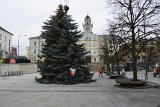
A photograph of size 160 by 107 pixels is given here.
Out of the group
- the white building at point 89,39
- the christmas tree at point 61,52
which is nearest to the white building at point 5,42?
the christmas tree at point 61,52

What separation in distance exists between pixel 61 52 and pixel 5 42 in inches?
2133

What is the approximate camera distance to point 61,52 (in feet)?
91.7

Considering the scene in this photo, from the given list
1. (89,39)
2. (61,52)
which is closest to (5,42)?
(61,52)

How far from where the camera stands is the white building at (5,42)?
74.1 meters

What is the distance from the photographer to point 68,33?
28406 millimetres

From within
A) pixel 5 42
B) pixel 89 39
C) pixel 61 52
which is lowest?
pixel 61 52

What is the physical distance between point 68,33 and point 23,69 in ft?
129

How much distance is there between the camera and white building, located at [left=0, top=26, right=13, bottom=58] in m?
74.1

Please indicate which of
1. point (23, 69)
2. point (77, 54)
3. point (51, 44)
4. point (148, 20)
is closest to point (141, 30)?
point (148, 20)

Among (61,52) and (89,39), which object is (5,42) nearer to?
(61,52)

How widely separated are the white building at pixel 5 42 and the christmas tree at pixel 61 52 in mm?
44692

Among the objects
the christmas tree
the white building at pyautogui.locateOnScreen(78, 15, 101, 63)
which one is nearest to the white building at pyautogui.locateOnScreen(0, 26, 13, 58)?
the christmas tree

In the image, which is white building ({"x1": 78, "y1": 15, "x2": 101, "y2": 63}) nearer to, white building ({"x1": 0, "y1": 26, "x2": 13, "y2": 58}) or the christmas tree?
white building ({"x1": 0, "y1": 26, "x2": 13, "y2": 58})

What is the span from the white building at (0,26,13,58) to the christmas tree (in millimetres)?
44692
